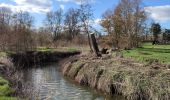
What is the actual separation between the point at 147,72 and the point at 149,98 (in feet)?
9.64

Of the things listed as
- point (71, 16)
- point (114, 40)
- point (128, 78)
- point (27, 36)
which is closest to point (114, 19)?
point (114, 40)

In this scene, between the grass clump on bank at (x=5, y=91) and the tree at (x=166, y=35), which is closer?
the grass clump on bank at (x=5, y=91)

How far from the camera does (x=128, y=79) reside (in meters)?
22.9

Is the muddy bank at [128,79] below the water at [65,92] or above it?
above

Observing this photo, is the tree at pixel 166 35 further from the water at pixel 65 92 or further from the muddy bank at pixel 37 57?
the water at pixel 65 92

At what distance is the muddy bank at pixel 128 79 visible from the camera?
20.2 m

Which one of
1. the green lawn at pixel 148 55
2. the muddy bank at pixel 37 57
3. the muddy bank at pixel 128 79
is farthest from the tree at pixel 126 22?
the muddy bank at pixel 128 79

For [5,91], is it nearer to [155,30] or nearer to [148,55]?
[148,55]

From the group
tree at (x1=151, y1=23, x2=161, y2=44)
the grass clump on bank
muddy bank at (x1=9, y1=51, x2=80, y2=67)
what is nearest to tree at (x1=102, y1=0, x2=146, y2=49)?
muddy bank at (x1=9, y1=51, x2=80, y2=67)

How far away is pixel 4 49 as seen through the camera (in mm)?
55562

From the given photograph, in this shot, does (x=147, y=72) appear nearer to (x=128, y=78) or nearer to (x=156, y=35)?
(x=128, y=78)

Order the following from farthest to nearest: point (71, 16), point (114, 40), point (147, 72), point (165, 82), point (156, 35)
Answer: point (71, 16)
point (156, 35)
point (114, 40)
point (147, 72)
point (165, 82)

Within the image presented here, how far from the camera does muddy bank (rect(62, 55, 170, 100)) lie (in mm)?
20156

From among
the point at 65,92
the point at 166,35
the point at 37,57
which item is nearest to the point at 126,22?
the point at 37,57
